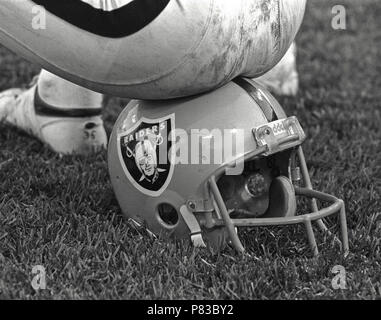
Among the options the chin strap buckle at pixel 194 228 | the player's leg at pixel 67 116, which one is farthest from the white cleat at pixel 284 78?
the chin strap buckle at pixel 194 228

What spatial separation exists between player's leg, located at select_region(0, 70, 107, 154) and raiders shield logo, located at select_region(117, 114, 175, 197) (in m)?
0.61

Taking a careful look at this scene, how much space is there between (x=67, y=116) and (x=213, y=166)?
86 cm

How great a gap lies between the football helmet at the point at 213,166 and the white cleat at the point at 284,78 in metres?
1.18

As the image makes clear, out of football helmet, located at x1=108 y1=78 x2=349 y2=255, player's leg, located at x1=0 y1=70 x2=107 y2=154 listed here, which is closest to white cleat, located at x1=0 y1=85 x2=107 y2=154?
player's leg, located at x1=0 y1=70 x2=107 y2=154

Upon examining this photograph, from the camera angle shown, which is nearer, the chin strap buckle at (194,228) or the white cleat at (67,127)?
the chin strap buckle at (194,228)

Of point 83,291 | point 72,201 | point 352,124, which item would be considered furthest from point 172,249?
point 352,124

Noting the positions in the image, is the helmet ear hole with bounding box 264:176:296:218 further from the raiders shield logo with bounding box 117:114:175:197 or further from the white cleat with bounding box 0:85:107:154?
the white cleat with bounding box 0:85:107:154

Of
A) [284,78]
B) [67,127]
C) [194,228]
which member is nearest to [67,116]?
[67,127]

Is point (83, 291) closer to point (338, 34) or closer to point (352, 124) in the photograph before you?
point (352, 124)

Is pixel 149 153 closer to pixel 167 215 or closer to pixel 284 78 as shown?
pixel 167 215

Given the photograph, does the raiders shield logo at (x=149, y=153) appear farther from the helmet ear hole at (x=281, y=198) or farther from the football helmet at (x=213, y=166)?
the helmet ear hole at (x=281, y=198)

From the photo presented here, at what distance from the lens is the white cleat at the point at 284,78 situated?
306cm

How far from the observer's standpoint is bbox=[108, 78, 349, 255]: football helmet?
1.76m

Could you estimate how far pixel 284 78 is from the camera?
3133mm
